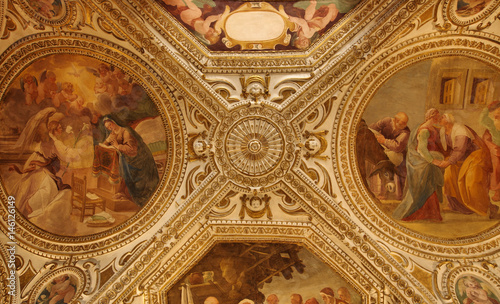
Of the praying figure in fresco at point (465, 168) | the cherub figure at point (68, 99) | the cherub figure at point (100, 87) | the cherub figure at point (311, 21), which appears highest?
the cherub figure at point (311, 21)

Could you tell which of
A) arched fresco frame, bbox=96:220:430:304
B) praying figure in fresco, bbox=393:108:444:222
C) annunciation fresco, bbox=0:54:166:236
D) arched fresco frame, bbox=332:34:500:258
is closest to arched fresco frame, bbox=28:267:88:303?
arched fresco frame, bbox=96:220:430:304

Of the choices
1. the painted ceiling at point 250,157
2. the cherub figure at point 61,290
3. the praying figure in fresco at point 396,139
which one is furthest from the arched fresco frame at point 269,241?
the praying figure in fresco at point 396,139

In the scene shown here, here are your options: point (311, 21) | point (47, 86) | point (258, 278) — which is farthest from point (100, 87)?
point (258, 278)

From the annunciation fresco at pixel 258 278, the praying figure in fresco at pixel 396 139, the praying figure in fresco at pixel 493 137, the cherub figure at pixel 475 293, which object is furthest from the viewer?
the annunciation fresco at pixel 258 278

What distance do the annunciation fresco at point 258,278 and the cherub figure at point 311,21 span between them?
11.5 feet

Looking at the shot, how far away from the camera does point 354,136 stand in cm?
779

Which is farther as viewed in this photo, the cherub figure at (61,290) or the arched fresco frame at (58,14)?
the cherub figure at (61,290)

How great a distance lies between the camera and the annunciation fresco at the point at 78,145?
745 centimetres

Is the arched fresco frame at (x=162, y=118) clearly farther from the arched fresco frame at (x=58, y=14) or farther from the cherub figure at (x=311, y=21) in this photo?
the cherub figure at (x=311, y=21)

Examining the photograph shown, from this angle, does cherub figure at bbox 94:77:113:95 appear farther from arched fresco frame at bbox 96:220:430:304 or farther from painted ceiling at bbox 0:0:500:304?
arched fresco frame at bbox 96:220:430:304

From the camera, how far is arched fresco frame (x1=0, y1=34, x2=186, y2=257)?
23.8 feet

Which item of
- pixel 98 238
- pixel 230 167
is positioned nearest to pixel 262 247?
pixel 230 167

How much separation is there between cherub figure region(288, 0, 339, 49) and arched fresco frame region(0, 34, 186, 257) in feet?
7.70

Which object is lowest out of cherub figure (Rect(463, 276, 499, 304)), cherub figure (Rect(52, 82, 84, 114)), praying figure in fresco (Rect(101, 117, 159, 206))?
cherub figure (Rect(463, 276, 499, 304))
